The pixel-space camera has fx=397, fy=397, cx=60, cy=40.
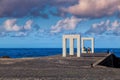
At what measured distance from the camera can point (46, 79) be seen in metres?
19.5

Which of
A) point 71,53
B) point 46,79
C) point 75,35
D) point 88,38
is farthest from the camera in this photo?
point 88,38

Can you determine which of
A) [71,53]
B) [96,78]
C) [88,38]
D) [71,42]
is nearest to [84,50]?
[88,38]

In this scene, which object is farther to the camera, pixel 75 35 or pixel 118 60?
pixel 118 60

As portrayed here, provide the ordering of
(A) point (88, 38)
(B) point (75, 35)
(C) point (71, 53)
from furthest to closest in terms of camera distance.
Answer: (A) point (88, 38)
(C) point (71, 53)
(B) point (75, 35)

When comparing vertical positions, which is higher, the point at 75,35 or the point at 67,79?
the point at 75,35

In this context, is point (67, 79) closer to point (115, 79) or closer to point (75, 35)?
point (115, 79)

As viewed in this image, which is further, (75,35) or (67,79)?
(75,35)

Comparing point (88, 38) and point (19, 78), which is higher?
point (88, 38)

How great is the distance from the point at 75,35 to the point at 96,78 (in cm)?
2674

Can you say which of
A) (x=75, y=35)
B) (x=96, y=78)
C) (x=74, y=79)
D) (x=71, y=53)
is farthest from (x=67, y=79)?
(x=71, y=53)

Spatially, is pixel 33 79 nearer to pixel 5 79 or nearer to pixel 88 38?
pixel 5 79

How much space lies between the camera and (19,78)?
2002 cm

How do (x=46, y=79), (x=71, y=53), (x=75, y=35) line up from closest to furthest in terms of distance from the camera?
(x=46, y=79), (x=75, y=35), (x=71, y=53)

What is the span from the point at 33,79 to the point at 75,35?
27356 mm
